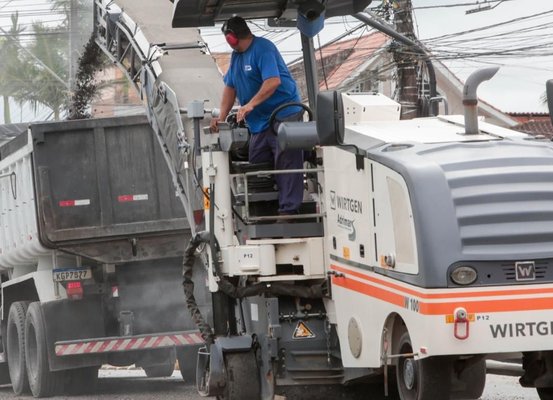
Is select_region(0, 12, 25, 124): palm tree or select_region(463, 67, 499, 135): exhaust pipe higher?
select_region(0, 12, 25, 124): palm tree

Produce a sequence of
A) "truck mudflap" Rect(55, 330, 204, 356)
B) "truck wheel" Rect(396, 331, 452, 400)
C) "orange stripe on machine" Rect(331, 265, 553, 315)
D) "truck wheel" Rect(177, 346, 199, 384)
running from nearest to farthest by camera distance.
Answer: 1. "orange stripe on machine" Rect(331, 265, 553, 315)
2. "truck wheel" Rect(396, 331, 452, 400)
3. "truck mudflap" Rect(55, 330, 204, 356)
4. "truck wheel" Rect(177, 346, 199, 384)

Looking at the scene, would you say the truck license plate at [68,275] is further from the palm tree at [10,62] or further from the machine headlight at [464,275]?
the palm tree at [10,62]

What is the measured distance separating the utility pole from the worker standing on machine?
11968 millimetres

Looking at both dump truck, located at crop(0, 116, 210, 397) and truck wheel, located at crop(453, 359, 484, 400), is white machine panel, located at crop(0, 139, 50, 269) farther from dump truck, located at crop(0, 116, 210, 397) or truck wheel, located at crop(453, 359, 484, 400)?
truck wheel, located at crop(453, 359, 484, 400)

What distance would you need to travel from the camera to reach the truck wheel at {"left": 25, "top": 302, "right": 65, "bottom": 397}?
1492cm

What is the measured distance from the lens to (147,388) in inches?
617

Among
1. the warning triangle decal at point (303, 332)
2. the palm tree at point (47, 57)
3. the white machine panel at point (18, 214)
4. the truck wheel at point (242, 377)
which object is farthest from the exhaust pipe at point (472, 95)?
the palm tree at point (47, 57)

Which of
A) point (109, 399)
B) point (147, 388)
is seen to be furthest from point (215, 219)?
point (147, 388)

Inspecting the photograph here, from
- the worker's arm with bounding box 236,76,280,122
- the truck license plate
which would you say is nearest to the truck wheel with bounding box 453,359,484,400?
the worker's arm with bounding box 236,76,280,122

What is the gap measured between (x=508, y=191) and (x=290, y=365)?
236 centimetres

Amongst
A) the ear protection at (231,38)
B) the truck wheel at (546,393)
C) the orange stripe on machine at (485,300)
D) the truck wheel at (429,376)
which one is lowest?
the truck wheel at (546,393)

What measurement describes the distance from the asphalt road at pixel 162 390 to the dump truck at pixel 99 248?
36 centimetres

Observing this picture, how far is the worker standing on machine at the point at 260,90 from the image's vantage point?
390 inches

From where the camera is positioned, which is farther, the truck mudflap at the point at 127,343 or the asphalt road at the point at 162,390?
the truck mudflap at the point at 127,343
